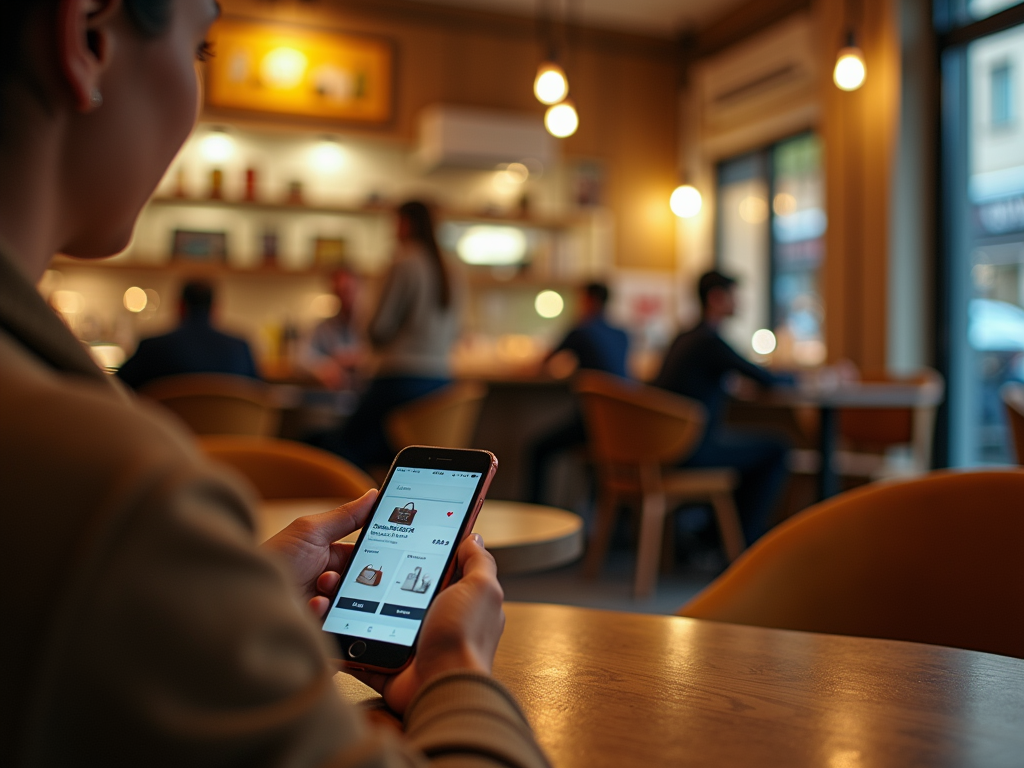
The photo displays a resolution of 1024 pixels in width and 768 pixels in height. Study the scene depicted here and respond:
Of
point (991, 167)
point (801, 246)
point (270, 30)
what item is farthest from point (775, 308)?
point (270, 30)

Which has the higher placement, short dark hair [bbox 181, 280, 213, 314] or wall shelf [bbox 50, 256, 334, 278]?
wall shelf [bbox 50, 256, 334, 278]

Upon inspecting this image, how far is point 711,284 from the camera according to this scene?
4164 mm

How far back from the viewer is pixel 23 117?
461 millimetres

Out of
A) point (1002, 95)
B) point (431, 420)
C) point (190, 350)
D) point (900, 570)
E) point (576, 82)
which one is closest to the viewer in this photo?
point (900, 570)

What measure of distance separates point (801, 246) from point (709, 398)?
306 centimetres

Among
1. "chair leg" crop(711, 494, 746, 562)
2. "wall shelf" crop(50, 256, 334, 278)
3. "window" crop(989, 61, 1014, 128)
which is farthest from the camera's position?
"wall shelf" crop(50, 256, 334, 278)

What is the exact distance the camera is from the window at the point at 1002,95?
511cm

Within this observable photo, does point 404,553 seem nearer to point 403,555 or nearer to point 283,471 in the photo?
point 403,555

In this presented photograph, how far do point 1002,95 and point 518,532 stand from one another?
498 cm

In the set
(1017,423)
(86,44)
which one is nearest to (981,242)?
(1017,423)

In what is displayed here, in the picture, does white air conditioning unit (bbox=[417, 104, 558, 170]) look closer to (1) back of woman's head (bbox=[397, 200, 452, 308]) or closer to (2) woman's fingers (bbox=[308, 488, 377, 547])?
(1) back of woman's head (bbox=[397, 200, 452, 308])

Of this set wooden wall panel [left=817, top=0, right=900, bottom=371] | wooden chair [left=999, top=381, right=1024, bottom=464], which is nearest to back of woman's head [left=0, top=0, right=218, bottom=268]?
wooden chair [left=999, top=381, right=1024, bottom=464]

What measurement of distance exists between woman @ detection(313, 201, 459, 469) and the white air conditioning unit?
277cm

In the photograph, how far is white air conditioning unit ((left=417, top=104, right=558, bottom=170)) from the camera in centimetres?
651
